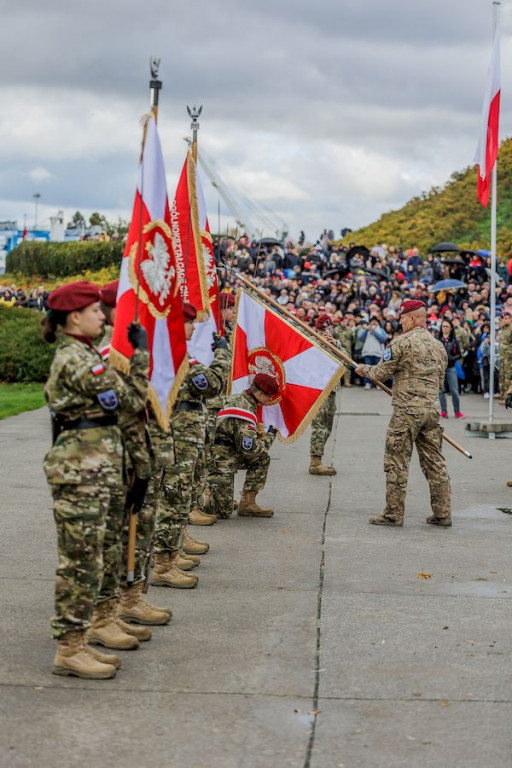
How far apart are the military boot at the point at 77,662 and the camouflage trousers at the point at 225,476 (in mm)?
4456

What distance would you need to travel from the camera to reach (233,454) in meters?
10.2

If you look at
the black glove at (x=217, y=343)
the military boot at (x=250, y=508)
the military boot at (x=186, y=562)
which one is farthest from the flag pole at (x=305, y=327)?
the military boot at (x=186, y=562)

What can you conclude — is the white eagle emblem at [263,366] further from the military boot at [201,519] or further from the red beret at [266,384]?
the military boot at [201,519]

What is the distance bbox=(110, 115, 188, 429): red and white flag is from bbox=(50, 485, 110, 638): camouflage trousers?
32.7 inches

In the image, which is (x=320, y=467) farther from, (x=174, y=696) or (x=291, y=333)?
(x=174, y=696)

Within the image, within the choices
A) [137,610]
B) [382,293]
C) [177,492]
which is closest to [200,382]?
[177,492]

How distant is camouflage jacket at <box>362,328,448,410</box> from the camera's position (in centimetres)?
1011

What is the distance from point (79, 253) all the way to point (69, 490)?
164 ft

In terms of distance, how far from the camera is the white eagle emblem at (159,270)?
6363 mm

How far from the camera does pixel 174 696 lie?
212 inches

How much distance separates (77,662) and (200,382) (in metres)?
2.64

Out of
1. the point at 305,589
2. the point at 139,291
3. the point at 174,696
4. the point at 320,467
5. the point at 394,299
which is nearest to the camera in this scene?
the point at 174,696

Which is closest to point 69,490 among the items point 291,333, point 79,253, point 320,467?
point 291,333

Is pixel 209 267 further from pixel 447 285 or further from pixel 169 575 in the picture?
pixel 447 285
